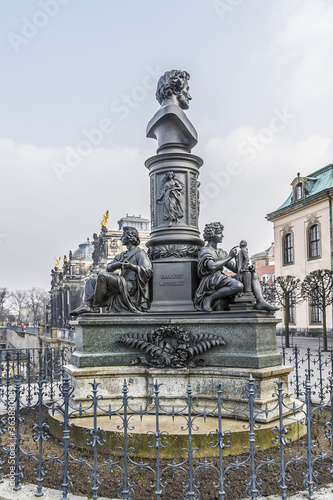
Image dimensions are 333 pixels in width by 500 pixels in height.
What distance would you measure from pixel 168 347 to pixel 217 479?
2292mm

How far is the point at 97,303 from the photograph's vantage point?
22.7 feet

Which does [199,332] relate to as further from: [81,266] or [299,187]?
[81,266]

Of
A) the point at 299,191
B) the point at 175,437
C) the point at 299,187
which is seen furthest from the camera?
the point at 299,191

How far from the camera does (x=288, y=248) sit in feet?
125

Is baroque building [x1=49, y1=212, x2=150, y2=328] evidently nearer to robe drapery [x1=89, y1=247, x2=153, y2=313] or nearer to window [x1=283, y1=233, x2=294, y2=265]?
window [x1=283, y1=233, x2=294, y2=265]

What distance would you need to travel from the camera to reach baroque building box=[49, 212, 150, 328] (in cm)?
6681

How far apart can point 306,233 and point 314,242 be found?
1003 mm

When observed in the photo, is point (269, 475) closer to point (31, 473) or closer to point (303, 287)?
point (31, 473)

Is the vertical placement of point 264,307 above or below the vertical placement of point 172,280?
below

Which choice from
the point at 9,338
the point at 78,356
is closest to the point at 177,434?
the point at 78,356

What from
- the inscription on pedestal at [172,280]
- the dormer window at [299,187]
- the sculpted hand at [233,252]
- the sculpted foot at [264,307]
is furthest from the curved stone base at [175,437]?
the dormer window at [299,187]

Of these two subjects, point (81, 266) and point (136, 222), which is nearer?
point (136, 222)

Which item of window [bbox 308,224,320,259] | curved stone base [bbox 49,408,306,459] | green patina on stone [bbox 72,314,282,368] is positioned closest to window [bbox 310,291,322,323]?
window [bbox 308,224,320,259]

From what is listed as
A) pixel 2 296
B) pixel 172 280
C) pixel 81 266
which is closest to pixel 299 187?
pixel 172 280
